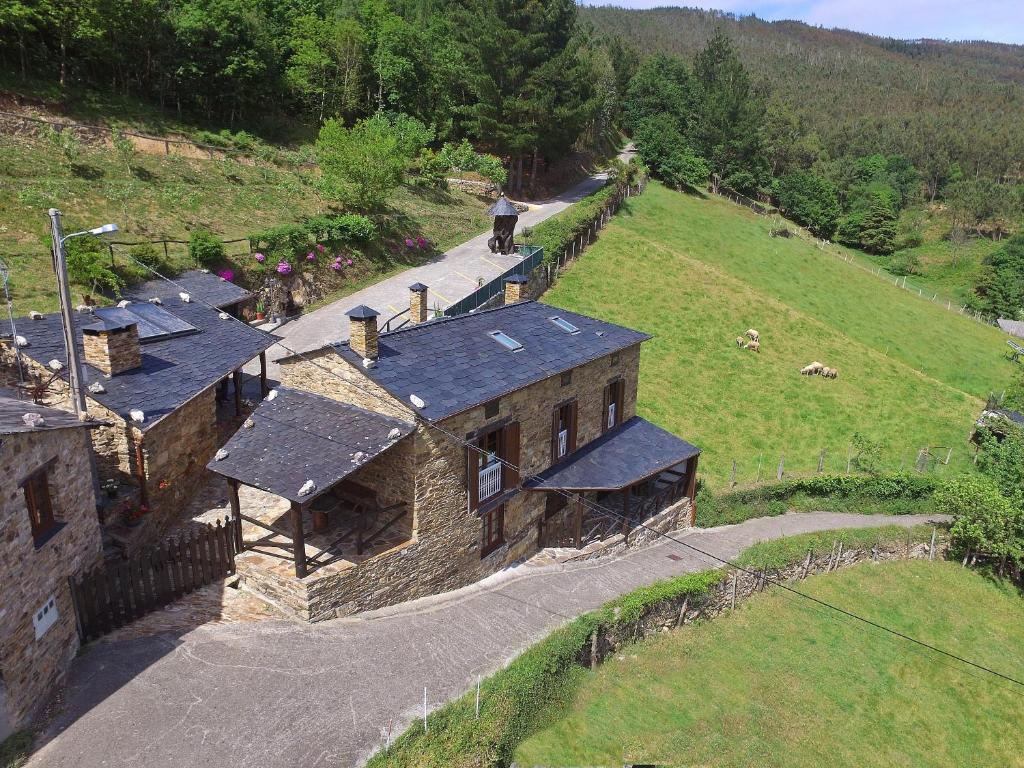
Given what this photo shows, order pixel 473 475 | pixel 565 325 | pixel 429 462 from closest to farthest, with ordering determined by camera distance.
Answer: pixel 429 462 < pixel 473 475 < pixel 565 325

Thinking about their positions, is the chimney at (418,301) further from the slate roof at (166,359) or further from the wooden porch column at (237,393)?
the wooden porch column at (237,393)

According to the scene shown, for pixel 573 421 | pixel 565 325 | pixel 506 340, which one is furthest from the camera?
pixel 565 325

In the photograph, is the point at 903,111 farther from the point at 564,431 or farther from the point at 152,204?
the point at 564,431

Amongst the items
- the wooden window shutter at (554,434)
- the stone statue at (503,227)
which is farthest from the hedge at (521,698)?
the stone statue at (503,227)

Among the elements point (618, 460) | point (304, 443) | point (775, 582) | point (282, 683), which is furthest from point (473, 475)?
point (775, 582)

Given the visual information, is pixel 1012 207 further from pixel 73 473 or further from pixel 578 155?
pixel 73 473
